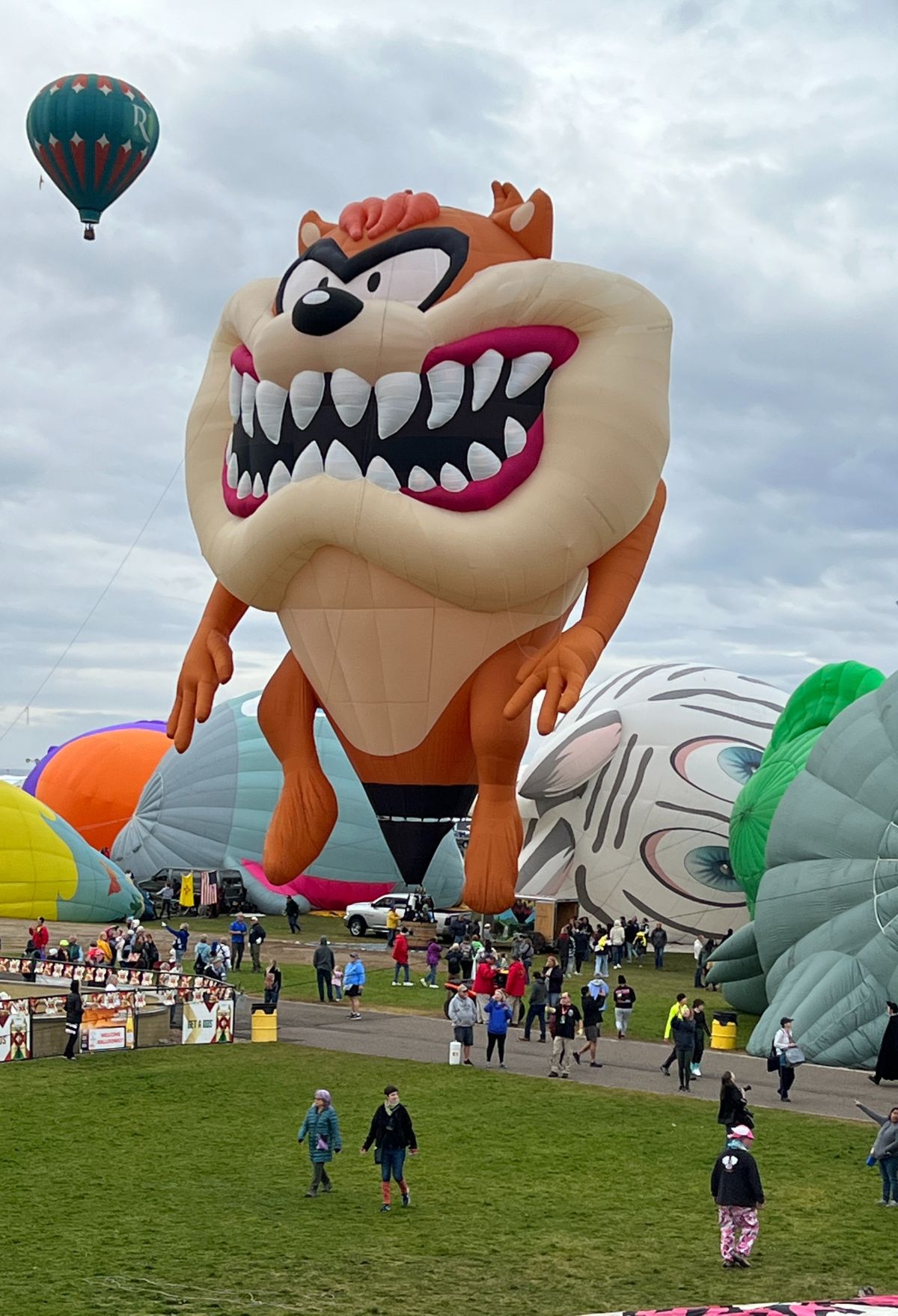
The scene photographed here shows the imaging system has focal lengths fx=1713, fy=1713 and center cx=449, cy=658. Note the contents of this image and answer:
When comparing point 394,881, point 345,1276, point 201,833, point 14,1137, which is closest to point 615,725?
point 394,881

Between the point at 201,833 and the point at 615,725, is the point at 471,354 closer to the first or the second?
the point at 615,725

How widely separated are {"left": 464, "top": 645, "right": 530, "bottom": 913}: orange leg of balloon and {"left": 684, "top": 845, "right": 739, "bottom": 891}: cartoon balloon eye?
1631cm

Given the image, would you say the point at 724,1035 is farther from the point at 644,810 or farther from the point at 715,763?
the point at 715,763

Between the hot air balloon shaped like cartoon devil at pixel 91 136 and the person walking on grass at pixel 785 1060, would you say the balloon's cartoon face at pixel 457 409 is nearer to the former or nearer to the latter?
the person walking on grass at pixel 785 1060

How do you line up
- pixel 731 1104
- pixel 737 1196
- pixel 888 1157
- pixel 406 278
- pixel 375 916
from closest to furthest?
pixel 737 1196 < pixel 888 1157 < pixel 731 1104 < pixel 406 278 < pixel 375 916

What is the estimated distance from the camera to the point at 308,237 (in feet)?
56.5

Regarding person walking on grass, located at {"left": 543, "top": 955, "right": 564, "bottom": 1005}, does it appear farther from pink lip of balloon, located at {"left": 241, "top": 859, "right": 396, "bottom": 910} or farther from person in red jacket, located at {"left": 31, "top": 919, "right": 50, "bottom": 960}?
pink lip of balloon, located at {"left": 241, "top": 859, "right": 396, "bottom": 910}

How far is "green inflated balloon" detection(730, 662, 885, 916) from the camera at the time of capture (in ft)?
79.6

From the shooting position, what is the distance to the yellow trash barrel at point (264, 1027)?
19.4 m

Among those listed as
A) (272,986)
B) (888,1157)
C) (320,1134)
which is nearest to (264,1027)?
(272,986)

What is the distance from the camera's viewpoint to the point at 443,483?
15734 mm

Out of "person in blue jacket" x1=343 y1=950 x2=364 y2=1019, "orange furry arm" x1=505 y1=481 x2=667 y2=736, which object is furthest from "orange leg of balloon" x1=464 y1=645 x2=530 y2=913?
"person in blue jacket" x1=343 y1=950 x2=364 y2=1019

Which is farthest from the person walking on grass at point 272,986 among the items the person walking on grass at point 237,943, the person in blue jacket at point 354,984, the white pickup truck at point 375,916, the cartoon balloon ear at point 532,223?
the white pickup truck at point 375,916

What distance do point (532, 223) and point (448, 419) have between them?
7.96 ft
